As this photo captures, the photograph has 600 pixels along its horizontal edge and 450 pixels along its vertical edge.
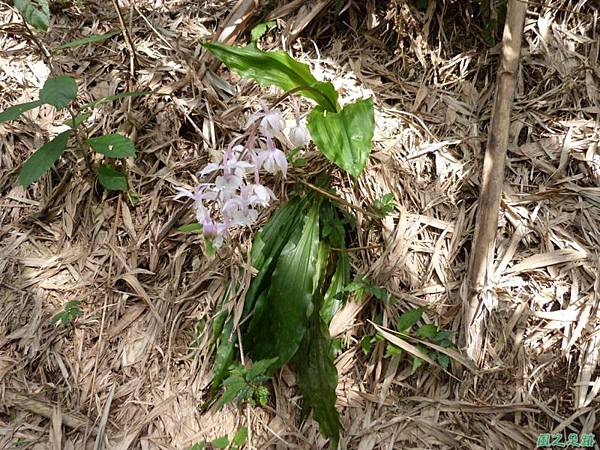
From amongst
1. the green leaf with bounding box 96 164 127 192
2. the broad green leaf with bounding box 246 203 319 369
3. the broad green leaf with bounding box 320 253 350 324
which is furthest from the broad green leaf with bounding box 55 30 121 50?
the broad green leaf with bounding box 320 253 350 324

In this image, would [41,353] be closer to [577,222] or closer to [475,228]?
[475,228]

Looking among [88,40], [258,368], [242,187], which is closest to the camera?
[242,187]

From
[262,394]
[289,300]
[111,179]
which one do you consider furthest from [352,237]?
[111,179]

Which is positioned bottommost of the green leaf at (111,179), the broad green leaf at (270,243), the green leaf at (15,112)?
the broad green leaf at (270,243)

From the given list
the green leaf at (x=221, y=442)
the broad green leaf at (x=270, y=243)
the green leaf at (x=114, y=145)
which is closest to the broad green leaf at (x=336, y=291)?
the broad green leaf at (x=270, y=243)

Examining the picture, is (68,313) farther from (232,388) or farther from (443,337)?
(443,337)

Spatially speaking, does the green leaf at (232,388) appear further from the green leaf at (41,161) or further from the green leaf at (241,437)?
the green leaf at (41,161)

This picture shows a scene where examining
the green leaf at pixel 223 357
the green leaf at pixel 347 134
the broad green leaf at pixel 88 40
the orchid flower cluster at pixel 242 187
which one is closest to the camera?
the orchid flower cluster at pixel 242 187
